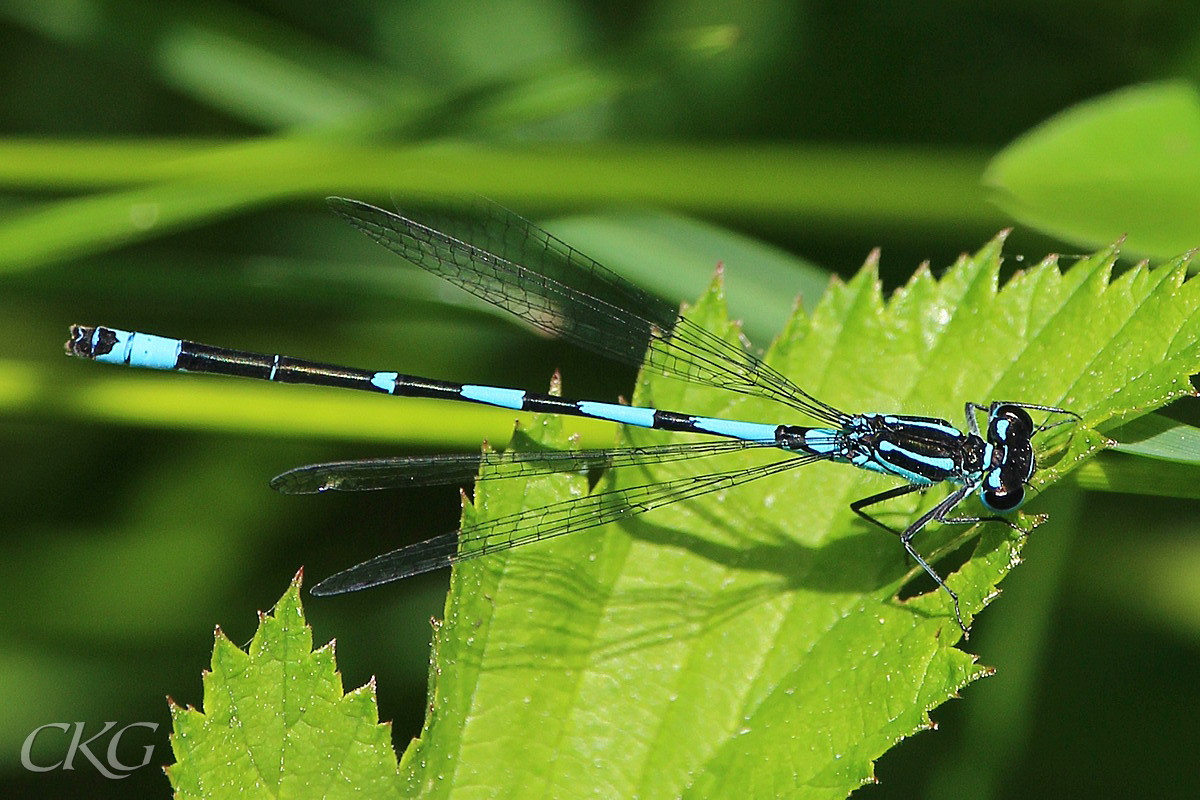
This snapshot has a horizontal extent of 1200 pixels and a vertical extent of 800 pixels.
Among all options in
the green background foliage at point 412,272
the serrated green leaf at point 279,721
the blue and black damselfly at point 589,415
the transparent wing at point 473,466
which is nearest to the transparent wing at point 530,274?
the blue and black damselfly at point 589,415

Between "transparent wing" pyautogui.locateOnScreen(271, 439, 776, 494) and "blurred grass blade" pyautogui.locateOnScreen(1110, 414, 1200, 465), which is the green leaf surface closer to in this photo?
"blurred grass blade" pyautogui.locateOnScreen(1110, 414, 1200, 465)

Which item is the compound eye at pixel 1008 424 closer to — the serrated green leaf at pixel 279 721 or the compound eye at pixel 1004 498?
the compound eye at pixel 1004 498

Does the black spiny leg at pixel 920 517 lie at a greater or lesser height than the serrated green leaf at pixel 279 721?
greater

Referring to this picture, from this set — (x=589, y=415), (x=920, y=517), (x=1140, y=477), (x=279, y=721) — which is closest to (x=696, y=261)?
(x=589, y=415)

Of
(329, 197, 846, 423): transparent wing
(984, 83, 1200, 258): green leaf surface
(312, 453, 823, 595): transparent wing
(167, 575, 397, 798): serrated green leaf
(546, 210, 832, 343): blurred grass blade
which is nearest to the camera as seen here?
(167, 575, 397, 798): serrated green leaf

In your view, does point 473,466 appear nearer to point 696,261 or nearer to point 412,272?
point 696,261

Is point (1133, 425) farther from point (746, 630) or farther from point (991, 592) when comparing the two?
point (746, 630)

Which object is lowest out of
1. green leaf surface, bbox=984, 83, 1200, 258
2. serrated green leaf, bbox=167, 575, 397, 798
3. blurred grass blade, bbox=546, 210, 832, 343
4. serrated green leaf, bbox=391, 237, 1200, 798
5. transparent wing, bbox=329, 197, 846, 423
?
serrated green leaf, bbox=167, 575, 397, 798

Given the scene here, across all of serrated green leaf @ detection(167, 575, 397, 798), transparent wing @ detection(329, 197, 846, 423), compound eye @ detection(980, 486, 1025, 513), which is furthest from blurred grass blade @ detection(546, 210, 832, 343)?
serrated green leaf @ detection(167, 575, 397, 798)
